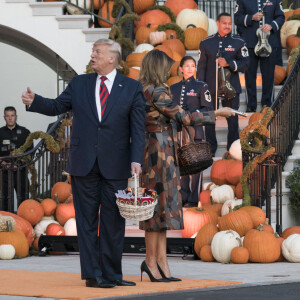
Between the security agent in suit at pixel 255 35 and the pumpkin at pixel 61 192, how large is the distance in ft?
9.28

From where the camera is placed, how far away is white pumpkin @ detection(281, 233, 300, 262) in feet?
29.0

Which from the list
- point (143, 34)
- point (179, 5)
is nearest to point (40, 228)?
point (143, 34)

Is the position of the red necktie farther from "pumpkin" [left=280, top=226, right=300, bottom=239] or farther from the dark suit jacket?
"pumpkin" [left=280, top=226, right=300, bottom=239]

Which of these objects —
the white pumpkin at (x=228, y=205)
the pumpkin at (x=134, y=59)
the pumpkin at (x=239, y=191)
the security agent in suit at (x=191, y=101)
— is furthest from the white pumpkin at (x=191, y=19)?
the white pumpkin at (x=228, y=205)

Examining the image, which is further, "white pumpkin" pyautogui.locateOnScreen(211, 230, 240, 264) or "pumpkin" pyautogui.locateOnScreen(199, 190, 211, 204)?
"pumpkin" pyautogui.locateOnScreen(199, 190, 211, 204)

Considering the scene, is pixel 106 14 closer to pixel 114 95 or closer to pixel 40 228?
pixel 40 228

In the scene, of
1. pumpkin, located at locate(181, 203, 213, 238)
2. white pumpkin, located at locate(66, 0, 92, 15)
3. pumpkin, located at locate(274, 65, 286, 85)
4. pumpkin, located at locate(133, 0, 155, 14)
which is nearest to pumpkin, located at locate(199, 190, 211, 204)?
pumpkin, located at locate(181, 203, 213, 238)

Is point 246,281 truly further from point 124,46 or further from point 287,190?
point 124,46

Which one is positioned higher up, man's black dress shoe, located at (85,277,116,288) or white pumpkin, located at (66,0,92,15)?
white pumpkin, located at (66,0,92,15)

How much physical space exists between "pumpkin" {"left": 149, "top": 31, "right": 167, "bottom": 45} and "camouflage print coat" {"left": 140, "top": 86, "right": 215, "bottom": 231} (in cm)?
726

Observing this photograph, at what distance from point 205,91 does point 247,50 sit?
135 centimetres

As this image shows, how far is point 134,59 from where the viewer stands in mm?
13531

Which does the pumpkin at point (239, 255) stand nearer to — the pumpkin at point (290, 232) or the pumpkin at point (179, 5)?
the pumpkin at point (290, 232)

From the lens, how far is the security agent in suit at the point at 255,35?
12.5 m
